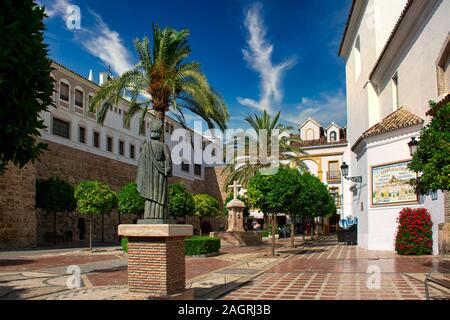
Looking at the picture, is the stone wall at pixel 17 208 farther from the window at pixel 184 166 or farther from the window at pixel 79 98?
the window at pixel 184 166

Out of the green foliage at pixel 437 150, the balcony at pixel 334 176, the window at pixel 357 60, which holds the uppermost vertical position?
the window at pixel 357 60

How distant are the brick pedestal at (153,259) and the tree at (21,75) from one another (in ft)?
6.97

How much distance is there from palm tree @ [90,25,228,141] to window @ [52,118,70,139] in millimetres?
11516

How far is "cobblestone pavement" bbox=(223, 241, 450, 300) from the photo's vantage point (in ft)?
25.1

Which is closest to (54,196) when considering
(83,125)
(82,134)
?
(82,134)

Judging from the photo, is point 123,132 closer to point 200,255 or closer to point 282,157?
point 282,157

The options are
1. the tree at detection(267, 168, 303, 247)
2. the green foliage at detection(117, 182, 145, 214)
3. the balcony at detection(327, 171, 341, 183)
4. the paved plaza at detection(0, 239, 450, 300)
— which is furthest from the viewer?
the balcony at detection(327, 171, 341, 183)

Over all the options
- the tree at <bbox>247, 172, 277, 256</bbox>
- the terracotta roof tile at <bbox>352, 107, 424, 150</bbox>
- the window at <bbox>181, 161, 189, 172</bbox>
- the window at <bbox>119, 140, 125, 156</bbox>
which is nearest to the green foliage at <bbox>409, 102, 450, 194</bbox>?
the terracotta roof tile at <bbox>352, 107, 424, 150</bbox>

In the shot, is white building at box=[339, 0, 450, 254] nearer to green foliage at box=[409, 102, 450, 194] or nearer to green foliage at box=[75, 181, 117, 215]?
green foliage at box=[409, 102, 450, 194]

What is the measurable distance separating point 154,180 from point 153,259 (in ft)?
4.44

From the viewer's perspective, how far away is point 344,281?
930cm

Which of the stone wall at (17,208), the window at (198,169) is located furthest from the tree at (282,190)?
the window at (198,169)

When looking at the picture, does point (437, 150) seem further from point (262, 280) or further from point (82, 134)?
point (82, 134)

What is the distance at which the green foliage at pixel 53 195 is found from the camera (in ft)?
82.3
